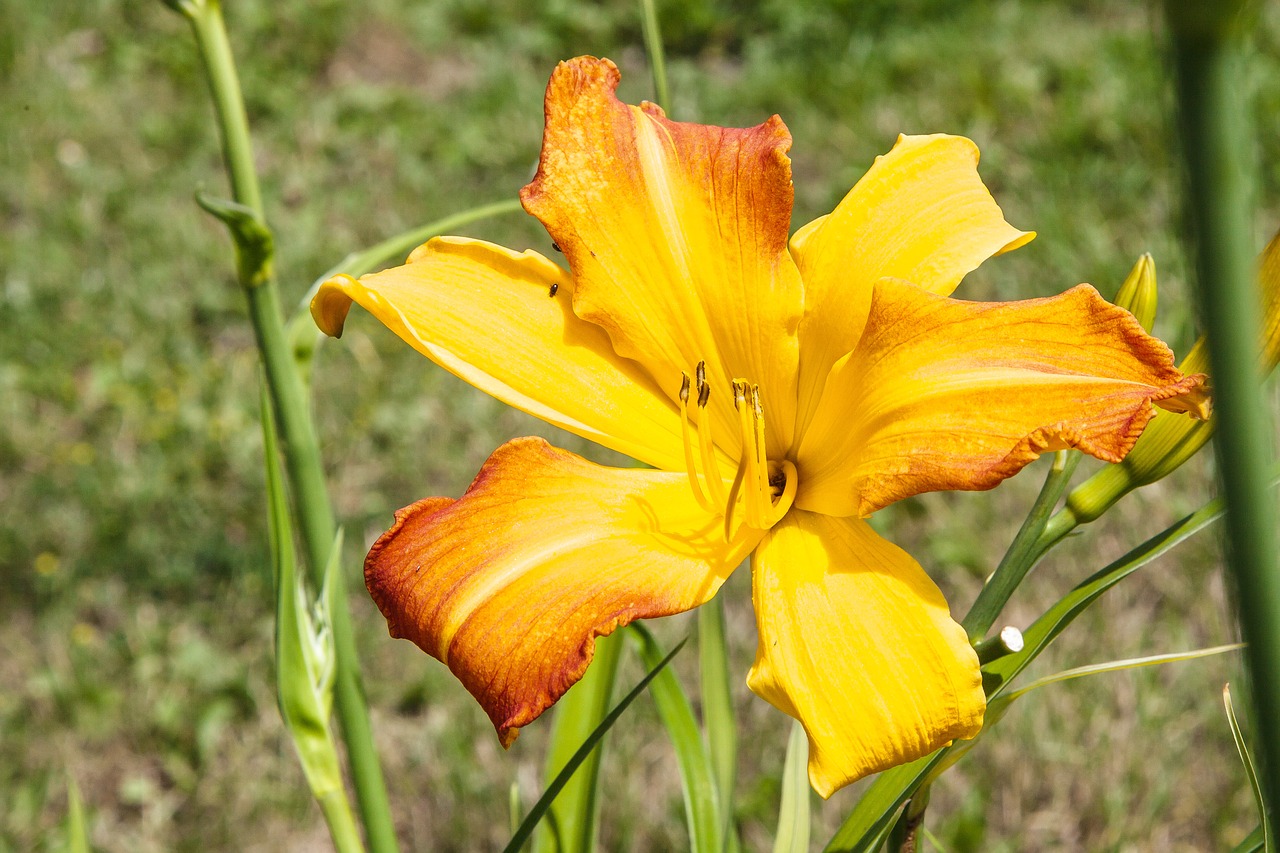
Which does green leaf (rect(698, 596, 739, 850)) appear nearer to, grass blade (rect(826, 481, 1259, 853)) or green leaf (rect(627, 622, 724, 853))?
green leaf (rect(627, 622, 724, 853))

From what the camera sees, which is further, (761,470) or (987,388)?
(761,470)

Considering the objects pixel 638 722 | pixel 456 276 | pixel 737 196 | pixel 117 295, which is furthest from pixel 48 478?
pixel 737 196

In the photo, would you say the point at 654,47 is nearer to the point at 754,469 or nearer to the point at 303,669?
the point at 754,469

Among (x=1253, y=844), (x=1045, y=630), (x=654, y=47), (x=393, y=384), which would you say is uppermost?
(x=654, y=47)

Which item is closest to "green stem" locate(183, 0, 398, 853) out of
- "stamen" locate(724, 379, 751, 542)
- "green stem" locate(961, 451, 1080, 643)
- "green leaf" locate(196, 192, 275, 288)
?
"green leaf" locate(196, 192, 275, 288)

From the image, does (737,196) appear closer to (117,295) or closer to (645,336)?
(645,336)

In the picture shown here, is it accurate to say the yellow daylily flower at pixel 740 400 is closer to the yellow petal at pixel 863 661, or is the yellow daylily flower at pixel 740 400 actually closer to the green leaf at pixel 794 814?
the yellow petal at pixel 863 661

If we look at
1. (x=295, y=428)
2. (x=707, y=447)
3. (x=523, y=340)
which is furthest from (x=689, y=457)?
(x=295, y=428)
